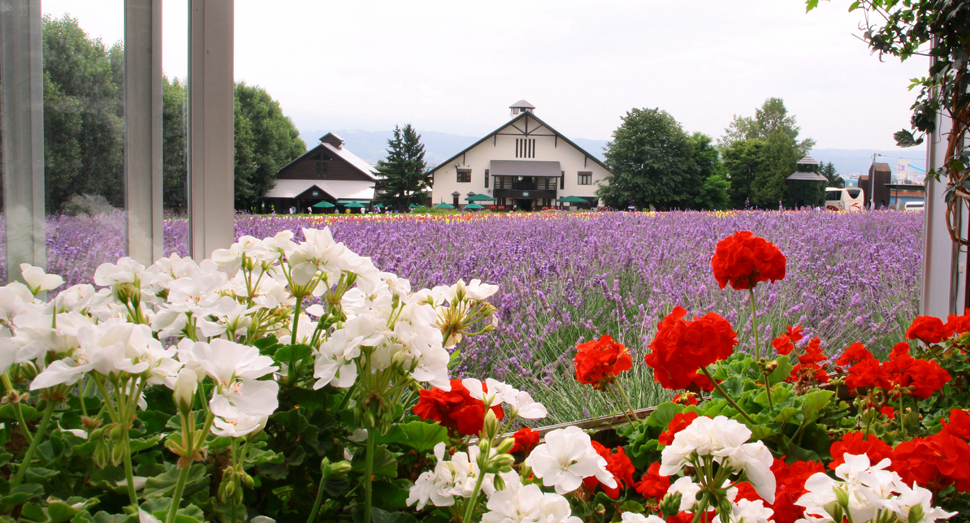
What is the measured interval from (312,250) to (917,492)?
517 mm

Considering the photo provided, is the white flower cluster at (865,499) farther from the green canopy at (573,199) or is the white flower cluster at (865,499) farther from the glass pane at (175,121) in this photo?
the green canopy at (573,199)

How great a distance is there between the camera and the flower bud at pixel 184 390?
298mm

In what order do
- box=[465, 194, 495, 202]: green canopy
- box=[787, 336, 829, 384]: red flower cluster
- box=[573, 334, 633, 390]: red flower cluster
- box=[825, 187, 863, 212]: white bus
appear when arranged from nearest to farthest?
1. box=[573, 334, 633, 390]: red flower cluster
2. box=[787, 336, 829, 384]: red flower cluster
3. box=[825, 187, 863, 212]: white bus
4. box=[465, 194, 495, 202]: green canopy

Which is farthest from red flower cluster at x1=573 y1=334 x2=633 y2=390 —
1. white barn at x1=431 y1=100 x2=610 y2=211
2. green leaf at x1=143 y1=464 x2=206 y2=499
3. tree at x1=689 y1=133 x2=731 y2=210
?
white barn at x1=431 y1=100 x2=610 y2=211

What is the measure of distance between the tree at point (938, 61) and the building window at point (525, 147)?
1367 inches

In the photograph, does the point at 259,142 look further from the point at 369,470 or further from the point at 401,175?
the point at 369,470

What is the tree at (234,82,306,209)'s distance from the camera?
91.1ft

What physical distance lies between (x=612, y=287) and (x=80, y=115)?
233cm

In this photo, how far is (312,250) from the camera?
1.68 ft

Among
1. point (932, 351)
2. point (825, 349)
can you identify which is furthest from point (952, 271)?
point (932, 351)

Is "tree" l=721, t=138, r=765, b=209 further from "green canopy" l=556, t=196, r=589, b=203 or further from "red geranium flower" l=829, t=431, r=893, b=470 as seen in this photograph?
"red geranium flower" l=829, t=431, r=893, b=470

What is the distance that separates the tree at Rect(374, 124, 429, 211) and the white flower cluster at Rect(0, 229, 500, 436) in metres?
36.0

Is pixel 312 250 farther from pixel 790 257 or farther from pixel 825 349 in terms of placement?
pixel 790 257

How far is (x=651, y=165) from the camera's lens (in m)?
33.1
